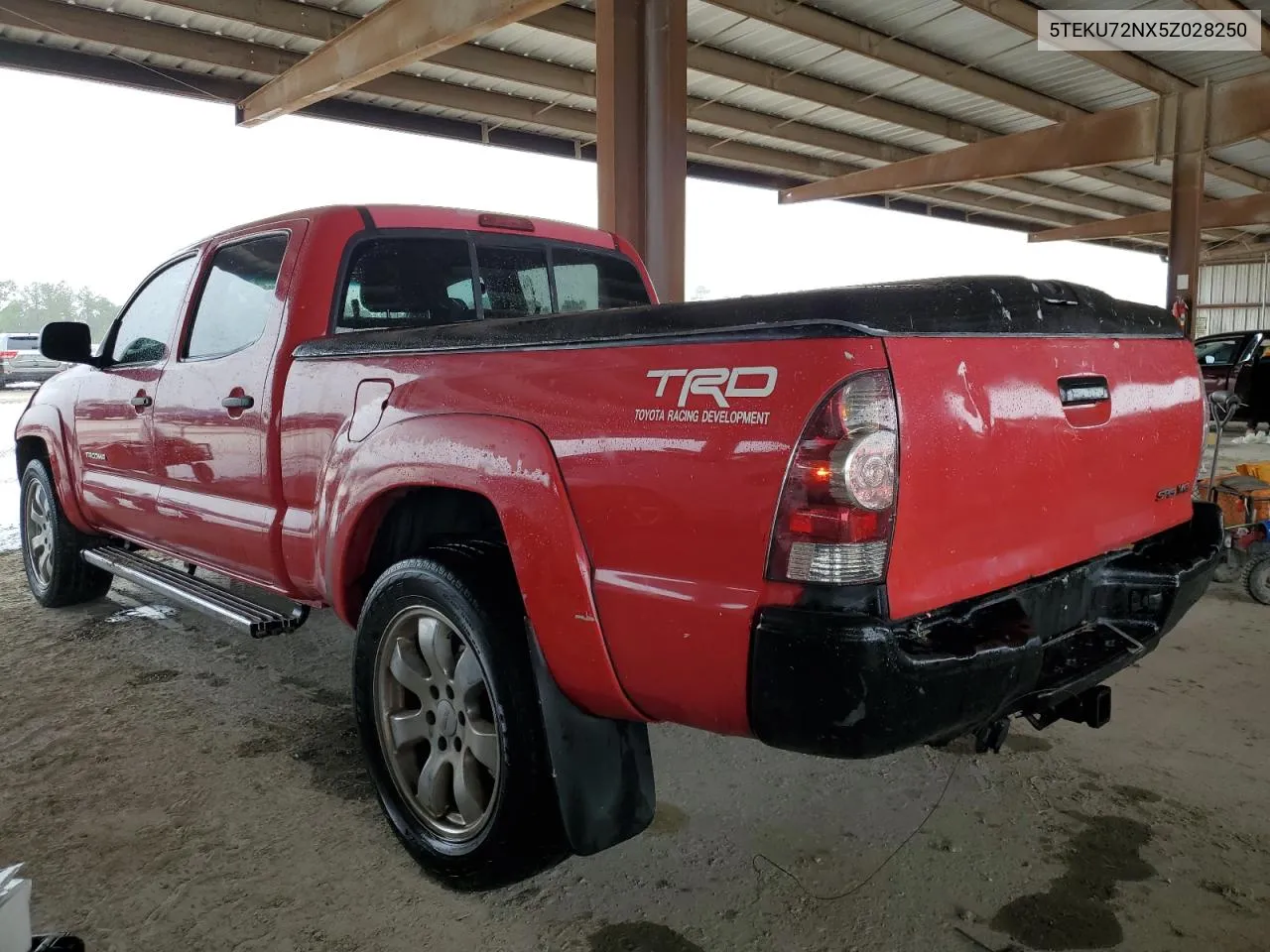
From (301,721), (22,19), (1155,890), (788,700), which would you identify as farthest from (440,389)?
(22,19)

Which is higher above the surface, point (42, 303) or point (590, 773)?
point (42, 303)

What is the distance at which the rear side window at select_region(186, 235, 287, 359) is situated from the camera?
3.07m

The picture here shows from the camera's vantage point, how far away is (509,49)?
10227 millimetres

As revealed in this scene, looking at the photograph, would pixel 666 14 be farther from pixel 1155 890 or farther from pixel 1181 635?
pixel 1155 890

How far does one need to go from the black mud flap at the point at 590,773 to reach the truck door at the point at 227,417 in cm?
137

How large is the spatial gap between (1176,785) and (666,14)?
6.32 meters

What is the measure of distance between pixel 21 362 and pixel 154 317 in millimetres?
25477

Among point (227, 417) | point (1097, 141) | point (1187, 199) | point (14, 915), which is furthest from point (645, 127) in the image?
point (1187, 199)

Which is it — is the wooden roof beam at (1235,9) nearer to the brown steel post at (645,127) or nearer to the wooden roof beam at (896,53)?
the wooden roof beam at (896,53)

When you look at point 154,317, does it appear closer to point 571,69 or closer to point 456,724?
point 456,724

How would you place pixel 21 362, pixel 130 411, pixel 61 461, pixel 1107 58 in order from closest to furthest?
pixel 130 411 < pixel 61 461 < pixel 1107 58 < pixel 21 362

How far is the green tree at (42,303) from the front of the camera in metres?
39.8

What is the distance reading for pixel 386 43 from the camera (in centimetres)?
824

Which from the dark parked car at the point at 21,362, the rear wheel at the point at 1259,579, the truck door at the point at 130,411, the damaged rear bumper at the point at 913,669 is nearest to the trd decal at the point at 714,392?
the damaged rear bumper at the point at 913,669
